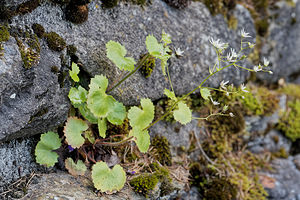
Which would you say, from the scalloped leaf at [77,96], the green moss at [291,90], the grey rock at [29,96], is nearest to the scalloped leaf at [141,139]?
the scalloped leaf at [77,96]

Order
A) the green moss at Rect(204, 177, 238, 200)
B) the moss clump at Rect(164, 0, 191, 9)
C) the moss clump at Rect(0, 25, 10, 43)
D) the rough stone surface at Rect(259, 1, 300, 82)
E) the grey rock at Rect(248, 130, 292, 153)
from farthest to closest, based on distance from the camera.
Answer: the rough stone surface at Rect(259, 1, 300, 82) → the grey rock at Rect(248, 130, 292, 153) → the moss clump at Rect(164, 0, 191, 9) → the green moss at Rect(204, 177, 238, 200) → the moss clump at Rect(0, 25, 10, 43)

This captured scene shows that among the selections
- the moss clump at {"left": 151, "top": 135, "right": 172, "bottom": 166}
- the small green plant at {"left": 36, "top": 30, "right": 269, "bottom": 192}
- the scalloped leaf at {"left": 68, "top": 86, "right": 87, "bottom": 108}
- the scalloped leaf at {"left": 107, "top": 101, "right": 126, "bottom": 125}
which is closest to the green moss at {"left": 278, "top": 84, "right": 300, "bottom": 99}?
the moss clump at {"left": 151, "top": 135, "right": 172, "bottom": 166}

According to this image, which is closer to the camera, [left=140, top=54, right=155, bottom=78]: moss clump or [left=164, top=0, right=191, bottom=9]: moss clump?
[left=140, top=54, right=155, bottom=78]: moss clump

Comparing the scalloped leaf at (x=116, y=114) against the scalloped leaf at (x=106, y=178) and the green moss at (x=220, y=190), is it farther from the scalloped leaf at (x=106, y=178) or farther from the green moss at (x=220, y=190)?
Answer: the green moss at (x=220, y=190)

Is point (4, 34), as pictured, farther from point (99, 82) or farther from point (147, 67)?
point (147, 67)

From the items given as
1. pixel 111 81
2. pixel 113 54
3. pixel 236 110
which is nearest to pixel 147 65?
pixel 111 81

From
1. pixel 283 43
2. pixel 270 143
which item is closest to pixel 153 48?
pixel 270 143

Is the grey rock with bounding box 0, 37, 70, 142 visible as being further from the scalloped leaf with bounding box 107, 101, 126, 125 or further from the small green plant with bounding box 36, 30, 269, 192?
the scalloped leaf with bounding box 107, 101, 126, 125
